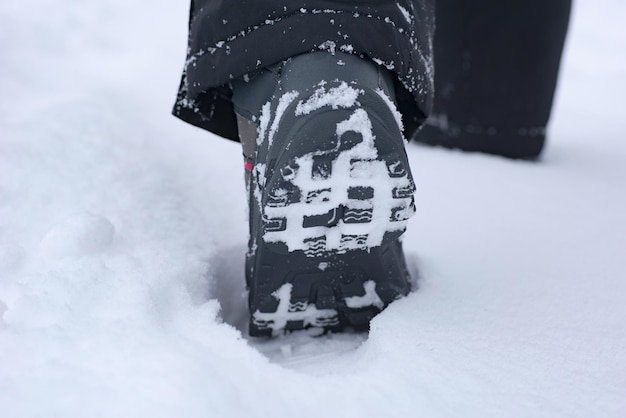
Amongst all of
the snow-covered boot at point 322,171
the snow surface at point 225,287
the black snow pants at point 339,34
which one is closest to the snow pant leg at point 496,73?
the black snow pants at point 339,34

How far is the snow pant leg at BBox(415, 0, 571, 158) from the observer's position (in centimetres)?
136

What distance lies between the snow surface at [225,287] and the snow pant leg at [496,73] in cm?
15

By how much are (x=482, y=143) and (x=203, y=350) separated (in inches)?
42.0

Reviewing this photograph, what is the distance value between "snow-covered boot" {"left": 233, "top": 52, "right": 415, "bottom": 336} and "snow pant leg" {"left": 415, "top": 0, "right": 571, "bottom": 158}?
797mm

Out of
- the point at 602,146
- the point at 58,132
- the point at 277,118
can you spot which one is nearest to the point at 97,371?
the point at 277,118

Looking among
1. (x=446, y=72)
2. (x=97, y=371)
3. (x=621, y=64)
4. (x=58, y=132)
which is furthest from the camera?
(x=621, y=64)

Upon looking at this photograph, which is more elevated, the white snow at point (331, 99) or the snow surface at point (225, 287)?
the white snow at point (331, 99)

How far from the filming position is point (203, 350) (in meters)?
0.60

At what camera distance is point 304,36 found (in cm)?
62

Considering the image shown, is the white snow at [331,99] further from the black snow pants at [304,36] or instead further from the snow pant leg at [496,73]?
the snow pant leg at [496,73]

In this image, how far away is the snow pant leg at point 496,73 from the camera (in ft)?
4.45

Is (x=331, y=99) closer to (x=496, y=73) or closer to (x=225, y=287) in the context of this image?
(x=225, y=287)

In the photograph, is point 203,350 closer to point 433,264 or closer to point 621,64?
point 433,264

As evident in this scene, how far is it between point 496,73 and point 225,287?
0.94m
